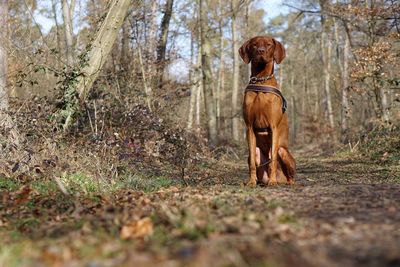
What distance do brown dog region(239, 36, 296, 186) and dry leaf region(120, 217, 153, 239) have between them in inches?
131

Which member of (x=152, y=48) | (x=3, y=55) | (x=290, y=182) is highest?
(x=152, y=48)

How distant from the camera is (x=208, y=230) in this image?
3186 millimetres

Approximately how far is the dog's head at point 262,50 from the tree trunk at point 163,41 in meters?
8.62

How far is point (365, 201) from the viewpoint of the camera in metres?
4.61

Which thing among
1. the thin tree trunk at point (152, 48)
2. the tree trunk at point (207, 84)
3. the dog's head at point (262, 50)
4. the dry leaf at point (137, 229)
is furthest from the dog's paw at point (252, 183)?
the tree trunk at point (207, 84)

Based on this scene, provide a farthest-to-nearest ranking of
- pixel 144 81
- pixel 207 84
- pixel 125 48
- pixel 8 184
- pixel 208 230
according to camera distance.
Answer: pixel 207 84, pixel 125 48, pixel 144 81, pixel 8 184, pixel 208 230

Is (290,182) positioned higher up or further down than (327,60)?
further down

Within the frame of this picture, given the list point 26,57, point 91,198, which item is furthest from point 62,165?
point 26,57

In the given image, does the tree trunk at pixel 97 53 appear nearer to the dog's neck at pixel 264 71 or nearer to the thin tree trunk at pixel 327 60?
the dog's neck at pixel 264 71

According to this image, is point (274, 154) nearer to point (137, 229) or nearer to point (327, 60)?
point (137, 229)

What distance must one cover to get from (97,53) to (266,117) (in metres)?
4.07

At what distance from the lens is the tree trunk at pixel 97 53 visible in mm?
9133

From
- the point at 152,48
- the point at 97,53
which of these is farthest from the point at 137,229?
the point at 152,48

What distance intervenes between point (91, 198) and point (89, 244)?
2500 millimetres
